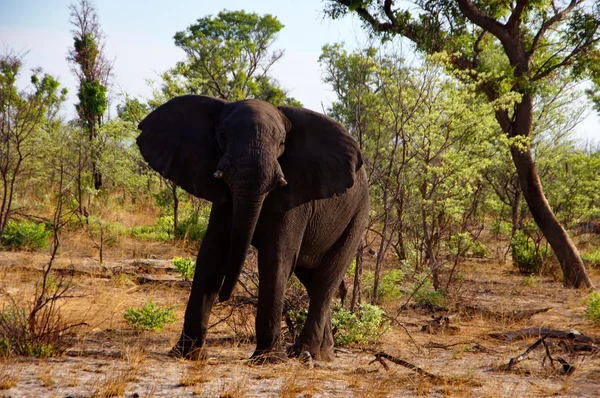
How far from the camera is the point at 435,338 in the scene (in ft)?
25.2

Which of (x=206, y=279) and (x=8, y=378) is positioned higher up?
(x=206, y=279)

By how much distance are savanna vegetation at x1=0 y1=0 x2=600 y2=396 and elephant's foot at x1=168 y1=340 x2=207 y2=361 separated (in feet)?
0.81

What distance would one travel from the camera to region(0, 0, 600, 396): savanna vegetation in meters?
4.92

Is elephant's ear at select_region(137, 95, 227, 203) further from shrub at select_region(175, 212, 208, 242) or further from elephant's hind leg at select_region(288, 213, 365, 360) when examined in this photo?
shrub at select_region(175, 212, 208, 242)

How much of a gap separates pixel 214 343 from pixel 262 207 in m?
2.10

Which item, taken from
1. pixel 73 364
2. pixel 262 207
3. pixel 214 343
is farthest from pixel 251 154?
pixel 214 343

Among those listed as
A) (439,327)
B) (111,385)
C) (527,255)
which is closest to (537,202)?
(527,255)

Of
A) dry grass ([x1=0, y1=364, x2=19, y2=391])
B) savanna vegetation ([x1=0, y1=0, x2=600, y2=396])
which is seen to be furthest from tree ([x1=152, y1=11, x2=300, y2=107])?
dry grass ([x1=0, y1=364, x2=19, y2=391])

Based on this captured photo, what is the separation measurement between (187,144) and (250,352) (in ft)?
6.94

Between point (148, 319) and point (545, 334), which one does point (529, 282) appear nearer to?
point (545, 334)

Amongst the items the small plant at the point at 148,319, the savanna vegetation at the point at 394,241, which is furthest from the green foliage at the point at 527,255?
the small plant at the point at 148,319

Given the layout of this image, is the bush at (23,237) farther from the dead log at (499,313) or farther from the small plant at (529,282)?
the small plant at (529,282)

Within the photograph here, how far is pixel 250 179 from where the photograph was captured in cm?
449

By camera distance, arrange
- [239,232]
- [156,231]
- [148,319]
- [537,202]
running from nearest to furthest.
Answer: [239,232], [148,319], [537,202], [156,231]
